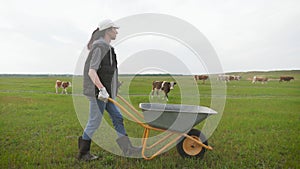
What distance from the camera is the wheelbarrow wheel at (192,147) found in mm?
3516

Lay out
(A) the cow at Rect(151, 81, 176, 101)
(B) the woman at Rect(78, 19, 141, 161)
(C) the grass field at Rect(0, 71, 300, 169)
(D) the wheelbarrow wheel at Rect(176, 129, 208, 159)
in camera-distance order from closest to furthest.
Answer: (B) the woman at Rect(78, 19, 141, 161), (C) the grass field at Rect(0, 71, 300, 169), (D) the wheelbarrow wheel at Rect(176, 129, 208, 159), (A) the cow at Rect(151, 81, 176, 101)

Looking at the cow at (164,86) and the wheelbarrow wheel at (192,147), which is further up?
the cow at (164,86)

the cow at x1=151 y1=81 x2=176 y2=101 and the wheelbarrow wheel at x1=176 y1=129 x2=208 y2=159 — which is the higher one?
the cow at x1=151 y1=81 x2=176 y2=101

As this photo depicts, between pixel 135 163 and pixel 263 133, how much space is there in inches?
125

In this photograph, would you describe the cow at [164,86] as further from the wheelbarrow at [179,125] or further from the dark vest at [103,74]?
the dark vest at [103,74]

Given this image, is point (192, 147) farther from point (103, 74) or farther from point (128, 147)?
point (103, 74)

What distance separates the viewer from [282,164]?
3.42 m

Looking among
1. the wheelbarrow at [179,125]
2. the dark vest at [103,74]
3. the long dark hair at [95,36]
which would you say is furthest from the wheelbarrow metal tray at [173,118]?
the long dark hair at [95,36]

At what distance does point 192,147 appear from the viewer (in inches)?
140

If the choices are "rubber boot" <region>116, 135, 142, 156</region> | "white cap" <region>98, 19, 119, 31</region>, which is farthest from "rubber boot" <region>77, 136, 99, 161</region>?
"white cap" <region>98, 19, 119, 31</region>

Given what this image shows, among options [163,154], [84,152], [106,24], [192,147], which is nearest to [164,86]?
[163,154]

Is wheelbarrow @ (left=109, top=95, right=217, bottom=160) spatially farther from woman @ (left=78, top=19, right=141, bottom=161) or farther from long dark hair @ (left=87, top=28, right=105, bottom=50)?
long dark hair @ (left=87, top=28, right=105, bottom=50)

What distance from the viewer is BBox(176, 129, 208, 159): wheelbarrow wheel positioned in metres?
3.52

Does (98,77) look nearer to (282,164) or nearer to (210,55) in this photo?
(210,55)
